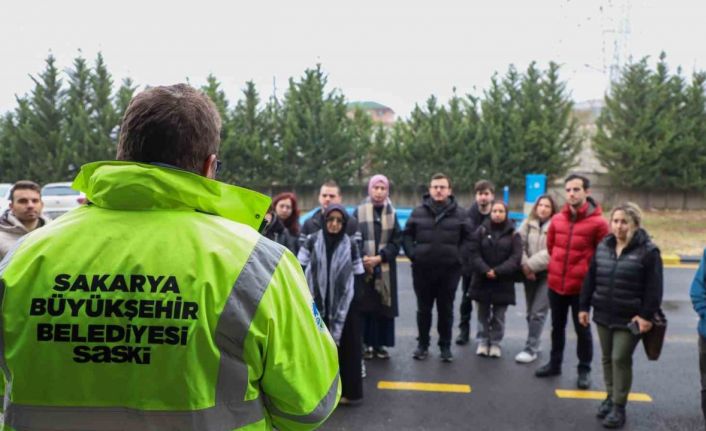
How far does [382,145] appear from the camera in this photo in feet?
82.7

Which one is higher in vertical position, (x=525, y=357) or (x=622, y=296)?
(x=622, y=296)

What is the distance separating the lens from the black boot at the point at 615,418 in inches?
160

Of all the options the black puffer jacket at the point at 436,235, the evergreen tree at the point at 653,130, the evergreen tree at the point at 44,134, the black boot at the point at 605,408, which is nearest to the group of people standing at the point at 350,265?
the black puffer jacket at the point at 436,235

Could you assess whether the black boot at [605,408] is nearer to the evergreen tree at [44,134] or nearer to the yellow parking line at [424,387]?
the yellow parking line at [424,387]

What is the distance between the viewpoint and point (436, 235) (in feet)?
18.0

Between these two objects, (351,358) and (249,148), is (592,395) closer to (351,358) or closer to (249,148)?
(351,358)

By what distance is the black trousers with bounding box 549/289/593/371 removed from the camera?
4812mm

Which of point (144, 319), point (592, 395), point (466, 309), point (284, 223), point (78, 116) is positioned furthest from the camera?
point (78, 116)

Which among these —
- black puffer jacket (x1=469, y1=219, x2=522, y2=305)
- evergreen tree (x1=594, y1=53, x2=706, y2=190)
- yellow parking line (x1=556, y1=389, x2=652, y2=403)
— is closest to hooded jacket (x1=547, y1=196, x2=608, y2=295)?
black puffer jacket (x1=469, y1=219, x2=522, y2=305)

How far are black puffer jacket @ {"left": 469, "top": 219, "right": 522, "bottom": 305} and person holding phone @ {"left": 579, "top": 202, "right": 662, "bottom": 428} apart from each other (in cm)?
138

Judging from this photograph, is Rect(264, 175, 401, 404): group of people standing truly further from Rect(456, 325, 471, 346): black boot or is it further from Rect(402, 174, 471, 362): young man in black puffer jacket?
Rect(456, 325, 471, 346): black boot

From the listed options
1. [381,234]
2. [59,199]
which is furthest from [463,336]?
[59,199]

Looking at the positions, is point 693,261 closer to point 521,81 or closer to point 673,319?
point 673,319

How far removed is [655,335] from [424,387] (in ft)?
6.19
